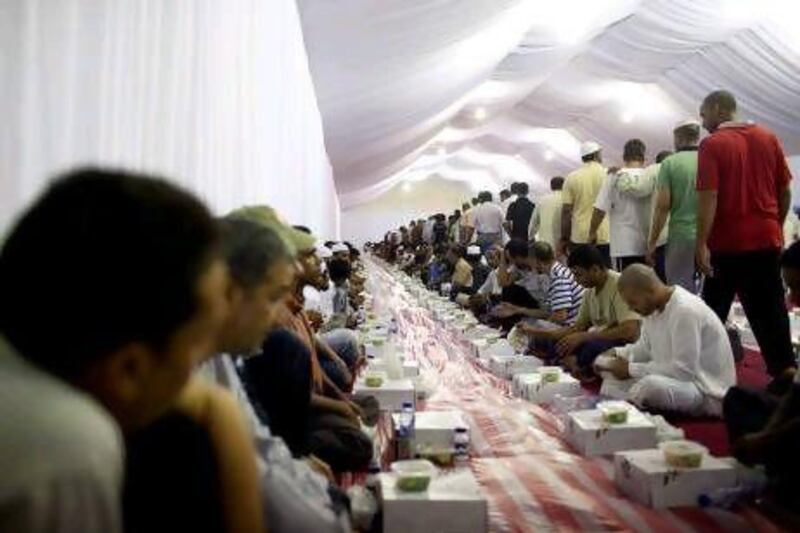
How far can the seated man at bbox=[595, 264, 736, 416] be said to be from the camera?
3.51 metres

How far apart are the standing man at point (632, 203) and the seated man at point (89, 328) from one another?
4821 millimetres

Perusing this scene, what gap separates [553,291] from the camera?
558cm

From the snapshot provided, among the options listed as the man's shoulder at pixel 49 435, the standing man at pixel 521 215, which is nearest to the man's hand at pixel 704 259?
the man's shoulder at pixel 49 435

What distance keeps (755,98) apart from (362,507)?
7385 mm

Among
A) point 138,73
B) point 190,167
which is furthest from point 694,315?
point 138,73

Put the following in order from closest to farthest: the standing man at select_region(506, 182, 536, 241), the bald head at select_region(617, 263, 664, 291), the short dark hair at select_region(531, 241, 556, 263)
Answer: the bald head at select_region(617, 263, 664, 291) < the short dark hair at select_region(531, 241, 556, 263) < the standing man at select_region(506, 182, 536, 241)

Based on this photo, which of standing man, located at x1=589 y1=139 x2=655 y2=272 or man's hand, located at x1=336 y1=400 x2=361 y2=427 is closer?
man's hand, located at x1=336 y1=400 x2=361 y2=427

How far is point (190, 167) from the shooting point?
256cm

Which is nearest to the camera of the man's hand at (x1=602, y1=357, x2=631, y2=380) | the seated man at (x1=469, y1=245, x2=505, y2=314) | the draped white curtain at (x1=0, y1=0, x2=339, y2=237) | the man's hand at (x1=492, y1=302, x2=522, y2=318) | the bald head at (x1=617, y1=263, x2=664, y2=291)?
the draped white curtain at (x1=0, y1=0, x2=339, y2=237)

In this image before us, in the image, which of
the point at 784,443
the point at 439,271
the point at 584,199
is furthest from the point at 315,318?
the point at 439,271

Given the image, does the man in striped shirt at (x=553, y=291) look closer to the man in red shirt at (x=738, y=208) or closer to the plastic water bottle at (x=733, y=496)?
the man in red shirt at (x=738, y=208)

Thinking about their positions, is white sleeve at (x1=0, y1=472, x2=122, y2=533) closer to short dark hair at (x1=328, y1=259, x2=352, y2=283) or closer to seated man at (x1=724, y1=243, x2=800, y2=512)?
seated man at (x1=724, y1=243, x2=800, y2=512)

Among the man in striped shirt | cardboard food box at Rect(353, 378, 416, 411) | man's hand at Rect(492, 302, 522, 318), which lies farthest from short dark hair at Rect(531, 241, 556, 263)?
cardboard food box at Rect(353, 378, 416, 411)

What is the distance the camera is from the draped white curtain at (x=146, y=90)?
1.40 m
